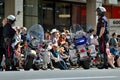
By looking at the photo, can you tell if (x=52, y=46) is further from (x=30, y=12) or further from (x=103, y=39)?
(x=30, y=12)

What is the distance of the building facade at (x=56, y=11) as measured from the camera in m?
26.1

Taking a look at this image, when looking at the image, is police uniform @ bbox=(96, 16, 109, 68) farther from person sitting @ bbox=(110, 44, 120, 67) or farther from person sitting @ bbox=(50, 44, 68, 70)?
person sitting @ bbox=(110, 44, 120, 67)

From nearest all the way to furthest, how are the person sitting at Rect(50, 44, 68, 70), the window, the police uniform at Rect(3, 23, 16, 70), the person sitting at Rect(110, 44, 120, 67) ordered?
the police uniform at Rect(3, 23, 16, 70) < the person sitting at Rect(50, 44, 68, 70) < the person sitting at Rect(110, 44, 120, 67) < the window

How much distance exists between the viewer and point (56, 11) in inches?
1227

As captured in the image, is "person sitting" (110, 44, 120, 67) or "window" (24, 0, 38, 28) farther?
"window" (24, 0, 38, 28)

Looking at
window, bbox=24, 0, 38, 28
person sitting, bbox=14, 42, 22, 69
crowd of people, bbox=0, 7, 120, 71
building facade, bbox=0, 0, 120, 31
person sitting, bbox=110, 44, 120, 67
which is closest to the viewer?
crowd of people, bbox=0, 7, 120, 71

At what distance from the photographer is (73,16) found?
33031 mm

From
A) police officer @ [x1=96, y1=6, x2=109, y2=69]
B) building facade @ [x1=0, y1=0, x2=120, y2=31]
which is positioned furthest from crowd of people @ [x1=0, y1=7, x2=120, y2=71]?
building facade @ [x1=0, y1=0, x2=120, y2=31]

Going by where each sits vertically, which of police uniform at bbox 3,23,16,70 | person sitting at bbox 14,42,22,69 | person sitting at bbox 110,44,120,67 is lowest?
person sitting at bbox 110,44,120,67

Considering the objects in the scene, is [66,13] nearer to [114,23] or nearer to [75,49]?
[114,23]

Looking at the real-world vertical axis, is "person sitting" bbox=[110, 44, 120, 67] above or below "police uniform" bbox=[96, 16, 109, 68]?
below

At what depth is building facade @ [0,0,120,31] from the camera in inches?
1026

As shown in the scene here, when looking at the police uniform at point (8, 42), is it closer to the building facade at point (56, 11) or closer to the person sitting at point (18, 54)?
the person sitting at point (18, 54)

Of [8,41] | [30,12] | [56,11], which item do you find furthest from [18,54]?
[56,11]
